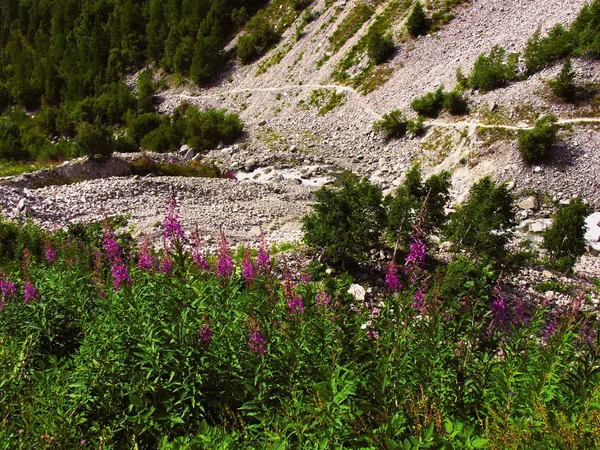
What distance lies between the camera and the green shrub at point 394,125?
2642 centimetres

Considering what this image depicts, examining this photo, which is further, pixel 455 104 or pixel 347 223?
pixel 455 104

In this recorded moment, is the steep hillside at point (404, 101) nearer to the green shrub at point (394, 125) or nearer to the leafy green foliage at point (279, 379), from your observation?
the green shrub at point (394, 125)

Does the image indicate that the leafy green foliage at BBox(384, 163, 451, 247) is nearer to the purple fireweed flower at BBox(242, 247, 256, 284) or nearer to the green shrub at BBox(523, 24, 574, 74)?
the purple fireweed flower at BBox(242, 247, 256, 284)

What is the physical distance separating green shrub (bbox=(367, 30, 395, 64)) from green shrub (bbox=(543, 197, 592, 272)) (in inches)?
848

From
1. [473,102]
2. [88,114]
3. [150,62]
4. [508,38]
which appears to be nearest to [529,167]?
[473,102]

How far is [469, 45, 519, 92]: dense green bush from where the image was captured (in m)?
24.3

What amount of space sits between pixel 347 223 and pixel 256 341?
748 centimetres

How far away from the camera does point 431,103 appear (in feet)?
85.7

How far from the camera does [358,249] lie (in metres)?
11.9

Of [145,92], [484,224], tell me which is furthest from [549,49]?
[145,92]

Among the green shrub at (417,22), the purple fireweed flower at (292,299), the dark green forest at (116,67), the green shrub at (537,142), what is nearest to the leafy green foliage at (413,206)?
the purple fireweed flower at (292,299)

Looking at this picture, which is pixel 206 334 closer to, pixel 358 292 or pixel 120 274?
pixel 120 274

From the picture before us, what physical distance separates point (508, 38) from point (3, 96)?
6385cm

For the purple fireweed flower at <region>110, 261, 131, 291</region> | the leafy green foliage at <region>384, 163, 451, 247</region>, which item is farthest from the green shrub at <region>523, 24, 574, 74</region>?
the purple fireweed flower at <region>110, 261, 131, 291</region>
